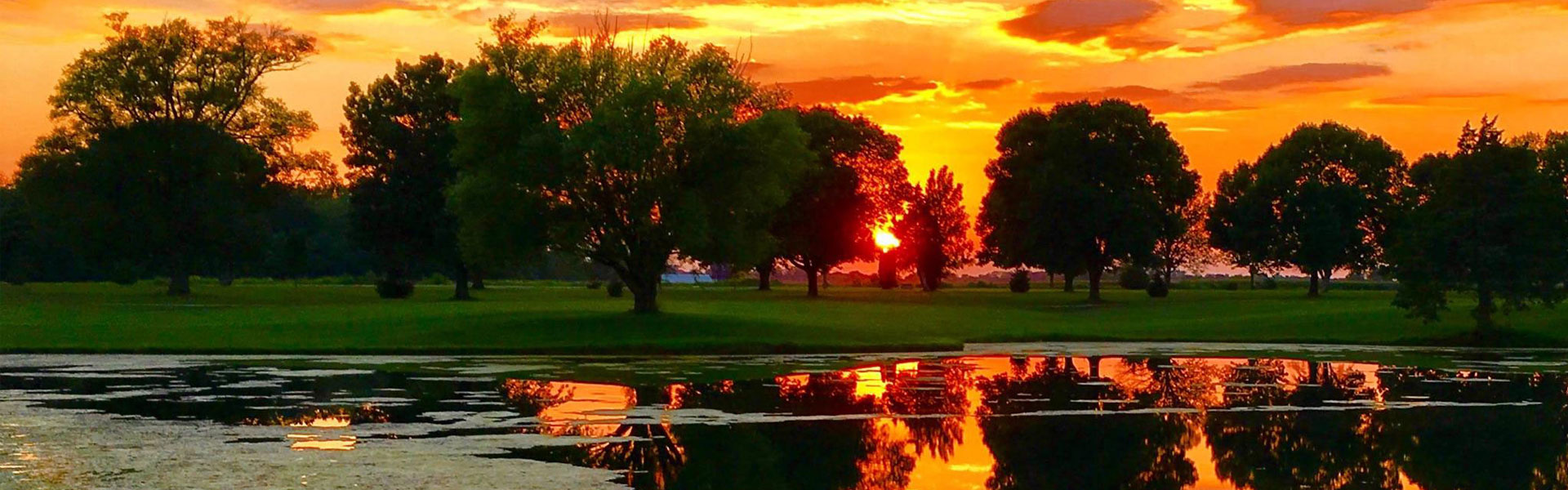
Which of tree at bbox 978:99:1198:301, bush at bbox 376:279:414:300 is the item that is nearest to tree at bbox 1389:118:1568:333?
tree at bbox 978:99:1198:301

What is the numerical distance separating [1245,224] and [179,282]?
73214 millimetres

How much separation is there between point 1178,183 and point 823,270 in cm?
2525

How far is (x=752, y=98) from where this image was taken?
60.4 m

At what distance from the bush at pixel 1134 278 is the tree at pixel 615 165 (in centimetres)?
7063

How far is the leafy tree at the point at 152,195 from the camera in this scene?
89250 mm

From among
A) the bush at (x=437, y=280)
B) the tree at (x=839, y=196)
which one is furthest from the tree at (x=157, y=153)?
the bush at (x=437, y=280)

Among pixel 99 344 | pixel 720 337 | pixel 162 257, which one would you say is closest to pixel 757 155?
pixel 720 337

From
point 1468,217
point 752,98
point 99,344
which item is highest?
point 752,98

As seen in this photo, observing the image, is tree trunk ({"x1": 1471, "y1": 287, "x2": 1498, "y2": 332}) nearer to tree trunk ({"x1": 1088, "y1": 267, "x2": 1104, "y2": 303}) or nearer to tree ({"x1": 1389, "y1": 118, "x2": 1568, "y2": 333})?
tree ({"x1": 1389, "y1": 118, "x2": 1568, "y2": 333})

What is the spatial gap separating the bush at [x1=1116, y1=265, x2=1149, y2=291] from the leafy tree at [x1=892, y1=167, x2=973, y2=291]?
1650 centimetres

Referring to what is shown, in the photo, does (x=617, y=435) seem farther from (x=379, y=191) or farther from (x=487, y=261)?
(x=379, y=191)

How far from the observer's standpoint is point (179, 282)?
9306 cm

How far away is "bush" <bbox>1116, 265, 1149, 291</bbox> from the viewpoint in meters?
123

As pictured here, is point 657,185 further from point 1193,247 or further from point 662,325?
point 1193,247
